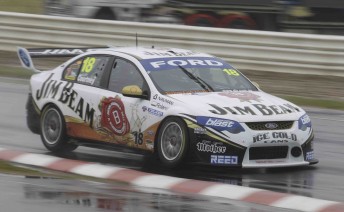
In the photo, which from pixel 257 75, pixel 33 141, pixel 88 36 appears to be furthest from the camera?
pixel 88 36

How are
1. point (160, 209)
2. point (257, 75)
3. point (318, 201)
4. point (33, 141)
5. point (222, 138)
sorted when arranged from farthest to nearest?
point (257, 75) → point (33, 141) → point (222, 138) → point (318, 201) → point (160, 209)

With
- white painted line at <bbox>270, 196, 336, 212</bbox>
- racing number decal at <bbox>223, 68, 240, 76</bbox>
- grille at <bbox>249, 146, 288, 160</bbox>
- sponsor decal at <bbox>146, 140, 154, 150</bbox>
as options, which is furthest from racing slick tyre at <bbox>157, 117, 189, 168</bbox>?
white painted line at <bbox>270, 196, 336, 212</bbox>

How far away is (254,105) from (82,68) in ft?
8.61

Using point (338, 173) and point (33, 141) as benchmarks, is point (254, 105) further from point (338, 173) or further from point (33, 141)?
point (33, 141)

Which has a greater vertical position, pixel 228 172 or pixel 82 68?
pixel 82 68

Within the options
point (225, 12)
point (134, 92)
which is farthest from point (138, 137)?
point (225, 12)

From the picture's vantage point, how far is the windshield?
38.4 feet

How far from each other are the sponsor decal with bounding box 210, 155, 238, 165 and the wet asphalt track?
0.53 ft

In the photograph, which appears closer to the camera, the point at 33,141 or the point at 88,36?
the point at 33,141

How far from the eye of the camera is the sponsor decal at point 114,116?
1176 centimetres

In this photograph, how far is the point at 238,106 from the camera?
36.4ft

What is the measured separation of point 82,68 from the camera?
41.6 feet

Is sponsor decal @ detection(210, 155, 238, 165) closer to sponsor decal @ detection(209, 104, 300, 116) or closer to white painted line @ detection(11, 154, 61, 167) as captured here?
sponsor decal @ detection(209, 104, 300, 116)

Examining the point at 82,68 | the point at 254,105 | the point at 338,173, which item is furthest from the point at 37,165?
the point at 338,173
